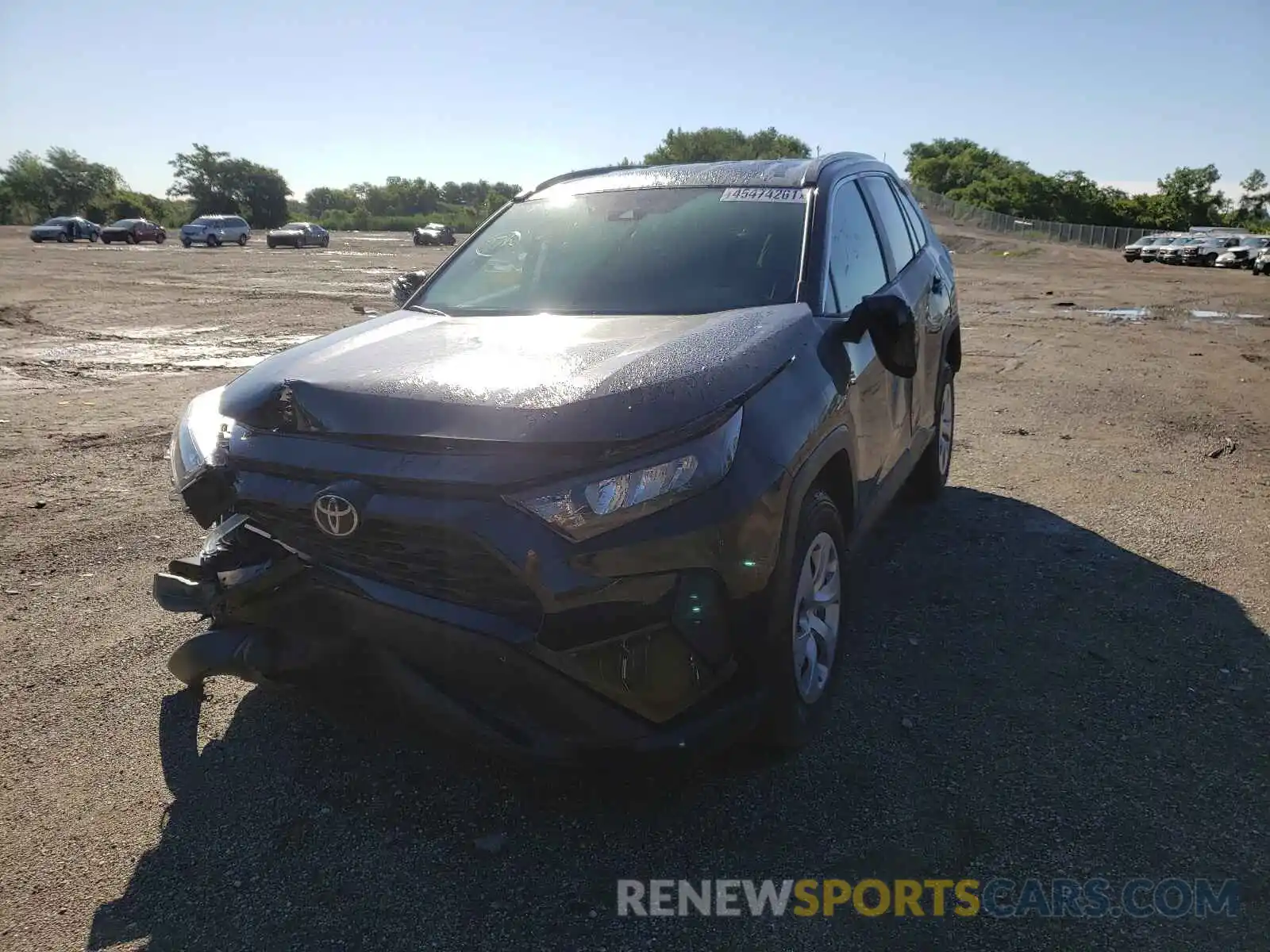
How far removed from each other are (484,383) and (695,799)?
137 cm

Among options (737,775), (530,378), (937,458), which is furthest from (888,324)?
(937,458)

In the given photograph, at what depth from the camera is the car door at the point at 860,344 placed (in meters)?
3.32

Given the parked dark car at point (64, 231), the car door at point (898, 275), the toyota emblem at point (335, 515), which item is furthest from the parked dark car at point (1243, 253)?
the parked dark car at point (64, 231)

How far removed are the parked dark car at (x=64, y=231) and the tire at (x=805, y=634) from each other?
51500 millimetres

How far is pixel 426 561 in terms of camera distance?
7.92 ft

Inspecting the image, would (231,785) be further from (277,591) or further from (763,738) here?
(763,738)

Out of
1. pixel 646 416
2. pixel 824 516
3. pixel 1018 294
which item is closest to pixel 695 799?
pixel 824 516

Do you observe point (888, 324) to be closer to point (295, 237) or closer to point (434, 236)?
point (295, 237)

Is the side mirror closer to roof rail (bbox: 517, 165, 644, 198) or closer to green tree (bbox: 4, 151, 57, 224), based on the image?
roof rail (bbox: 517, 165, 644, 198)

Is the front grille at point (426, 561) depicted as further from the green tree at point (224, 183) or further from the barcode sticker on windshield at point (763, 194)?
the green tree at point (224, 183)

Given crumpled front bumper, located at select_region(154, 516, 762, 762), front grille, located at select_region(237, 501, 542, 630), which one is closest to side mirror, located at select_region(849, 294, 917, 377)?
crumpled front bumper, located at select_region(154, 516, 762, 762)

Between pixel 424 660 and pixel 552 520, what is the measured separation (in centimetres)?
50

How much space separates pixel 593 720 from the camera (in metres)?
2.35
